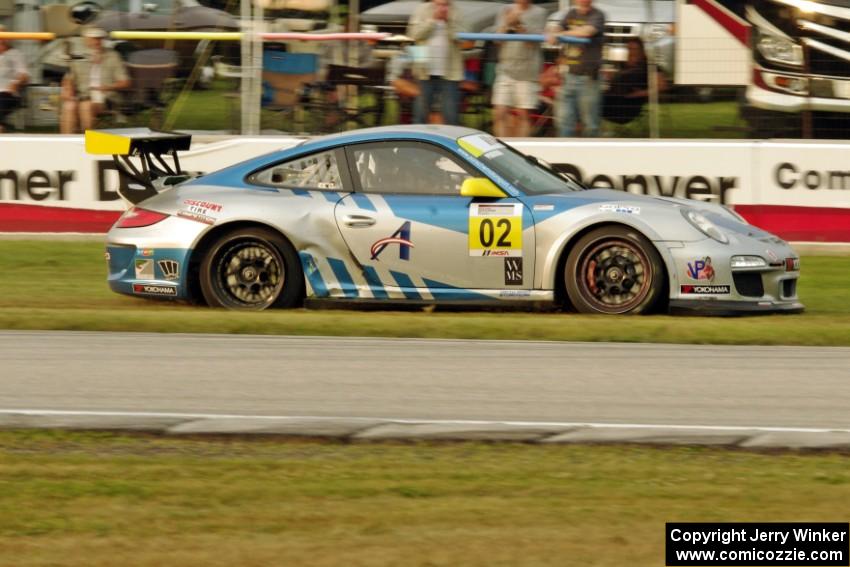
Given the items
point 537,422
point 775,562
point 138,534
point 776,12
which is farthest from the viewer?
point 776,12

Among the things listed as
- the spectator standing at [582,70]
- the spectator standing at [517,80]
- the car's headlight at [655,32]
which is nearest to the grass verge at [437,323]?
the spectator standing at [582,70]

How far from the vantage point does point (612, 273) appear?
976 cm

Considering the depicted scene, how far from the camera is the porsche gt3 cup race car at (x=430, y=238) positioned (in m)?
9.67

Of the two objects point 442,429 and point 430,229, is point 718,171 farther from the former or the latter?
point 442,429

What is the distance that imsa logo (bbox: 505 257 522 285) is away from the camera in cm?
983

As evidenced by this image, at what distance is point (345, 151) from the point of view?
10.3 meters

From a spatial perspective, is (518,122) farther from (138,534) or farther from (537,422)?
(138,534)

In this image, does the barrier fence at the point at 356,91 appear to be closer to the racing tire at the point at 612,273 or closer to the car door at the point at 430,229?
the car door at the point at 430,229

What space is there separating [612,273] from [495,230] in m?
0.80

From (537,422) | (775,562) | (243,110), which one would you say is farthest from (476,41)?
(775,562)

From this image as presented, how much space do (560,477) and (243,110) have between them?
9237 mm

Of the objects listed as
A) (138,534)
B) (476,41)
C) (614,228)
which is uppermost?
(476,41)

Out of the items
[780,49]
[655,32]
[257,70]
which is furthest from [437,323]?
[780,49]

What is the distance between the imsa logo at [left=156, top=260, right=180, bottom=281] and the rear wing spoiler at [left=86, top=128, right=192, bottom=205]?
0.77m
